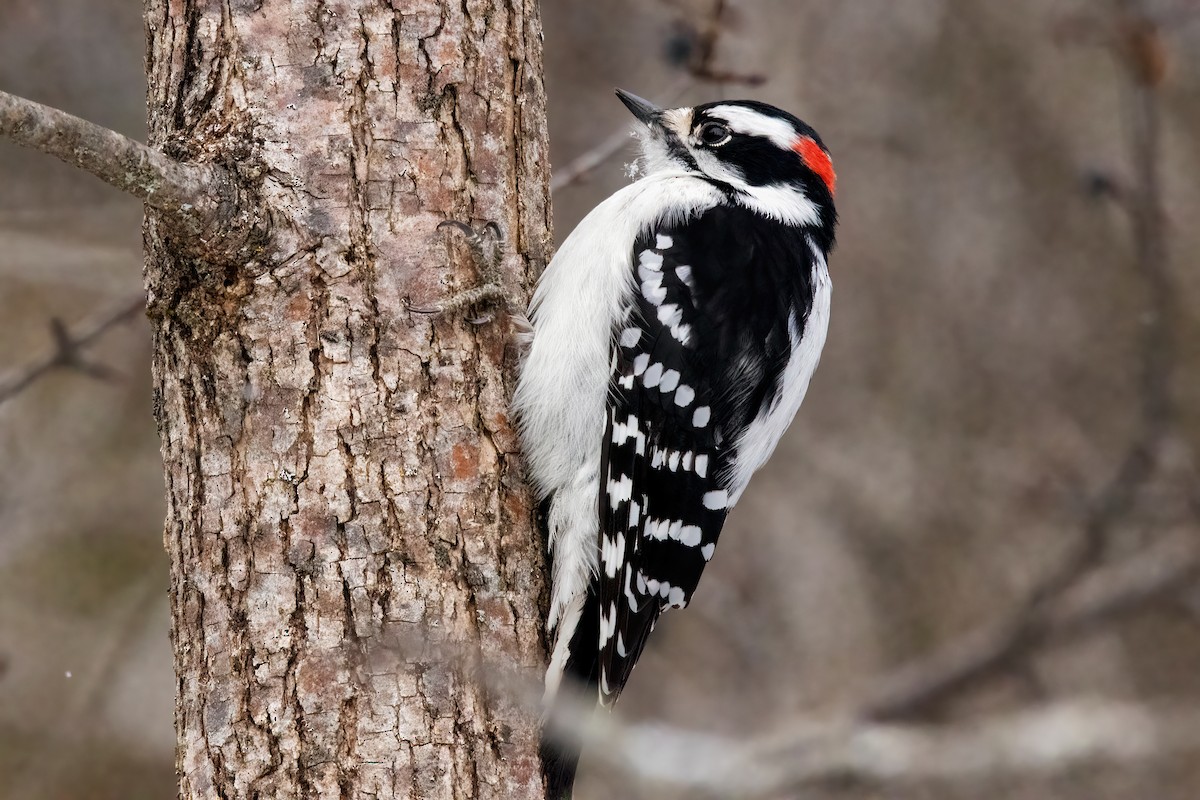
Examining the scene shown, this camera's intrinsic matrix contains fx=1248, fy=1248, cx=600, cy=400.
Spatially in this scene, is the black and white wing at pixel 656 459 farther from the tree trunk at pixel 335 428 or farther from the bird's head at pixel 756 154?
the bird's head at pixel 756 154

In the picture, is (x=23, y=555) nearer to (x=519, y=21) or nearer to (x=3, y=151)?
(x=3, y=151)

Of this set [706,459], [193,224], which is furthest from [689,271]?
[193,224]

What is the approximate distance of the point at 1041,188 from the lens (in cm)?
779

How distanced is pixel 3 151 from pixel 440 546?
3.76 meters

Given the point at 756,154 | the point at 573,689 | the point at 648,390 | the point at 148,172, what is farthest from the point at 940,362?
the point at 148,172

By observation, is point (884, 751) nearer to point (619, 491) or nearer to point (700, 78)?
point (619, 491)

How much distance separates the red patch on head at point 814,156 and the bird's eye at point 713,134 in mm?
220

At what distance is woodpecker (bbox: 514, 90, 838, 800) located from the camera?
122 inches

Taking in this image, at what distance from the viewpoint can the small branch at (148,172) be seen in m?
2.19

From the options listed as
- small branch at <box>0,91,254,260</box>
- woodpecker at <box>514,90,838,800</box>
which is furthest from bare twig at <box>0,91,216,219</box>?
woodpecker at <box>514,90,838,800</box>

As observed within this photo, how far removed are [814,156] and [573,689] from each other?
1.90 meters

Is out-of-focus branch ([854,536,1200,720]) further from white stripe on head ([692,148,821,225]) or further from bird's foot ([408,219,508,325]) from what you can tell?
bird's foot ([408,219,508,325])

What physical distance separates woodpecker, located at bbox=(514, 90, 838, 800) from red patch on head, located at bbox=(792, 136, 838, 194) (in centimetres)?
28

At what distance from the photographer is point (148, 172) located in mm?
2449
